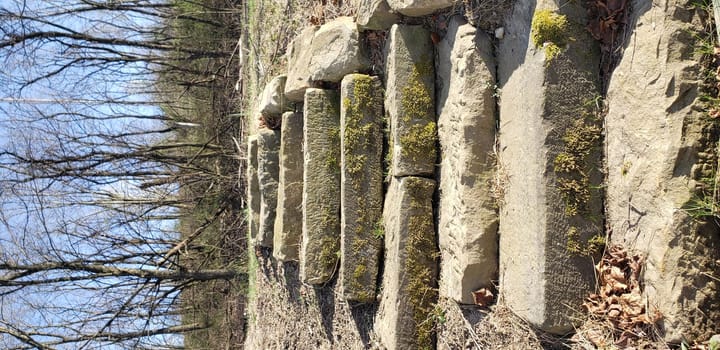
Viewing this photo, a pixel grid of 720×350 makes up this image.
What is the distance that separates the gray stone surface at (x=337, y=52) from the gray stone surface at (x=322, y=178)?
0.18 meters

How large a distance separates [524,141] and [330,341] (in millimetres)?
2529

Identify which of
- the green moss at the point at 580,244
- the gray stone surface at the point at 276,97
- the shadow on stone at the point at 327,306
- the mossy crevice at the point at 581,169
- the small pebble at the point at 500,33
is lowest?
the shadow on stone at the point at 327,306

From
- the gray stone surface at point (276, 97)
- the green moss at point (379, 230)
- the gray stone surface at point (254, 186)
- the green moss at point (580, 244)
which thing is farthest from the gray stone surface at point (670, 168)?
the gray stone surface at point (254, 186)

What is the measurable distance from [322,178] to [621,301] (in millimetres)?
2392

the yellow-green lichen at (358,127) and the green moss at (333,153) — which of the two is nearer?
the yellow-green lichen at (358,127)

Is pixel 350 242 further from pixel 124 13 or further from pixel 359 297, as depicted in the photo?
pixel 124 13

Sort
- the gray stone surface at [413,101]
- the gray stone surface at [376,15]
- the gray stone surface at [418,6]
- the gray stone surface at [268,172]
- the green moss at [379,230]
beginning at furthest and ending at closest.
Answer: the gray stone surface at [268,172]
the green moss at [379,230]
the gray stone surface at [376,15]
the gray stone surface at [413,101]
the gray stone surface at [418,6]

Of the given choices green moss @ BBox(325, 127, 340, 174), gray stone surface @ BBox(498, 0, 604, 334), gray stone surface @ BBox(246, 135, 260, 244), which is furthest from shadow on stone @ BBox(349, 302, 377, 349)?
gray stone surface @ BBox(246, 135, 260, 244)

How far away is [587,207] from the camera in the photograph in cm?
253

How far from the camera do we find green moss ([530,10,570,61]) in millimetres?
2559

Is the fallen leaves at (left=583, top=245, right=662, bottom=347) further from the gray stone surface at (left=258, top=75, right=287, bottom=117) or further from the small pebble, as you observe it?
the gray stone surface at (left=258, top=75, right=287, bottom=117)

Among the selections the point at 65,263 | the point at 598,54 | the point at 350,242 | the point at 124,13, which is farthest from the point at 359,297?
the point at 124,13

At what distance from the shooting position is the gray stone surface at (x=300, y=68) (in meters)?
4.60

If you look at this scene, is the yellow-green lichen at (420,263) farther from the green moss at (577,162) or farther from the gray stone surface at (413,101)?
the green moss at (577,162)
